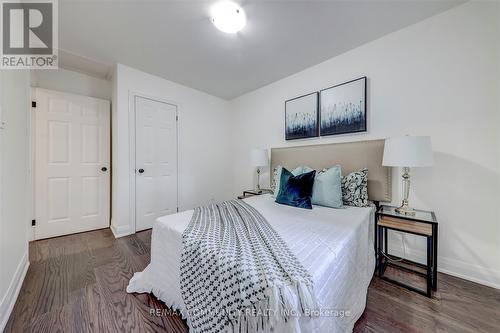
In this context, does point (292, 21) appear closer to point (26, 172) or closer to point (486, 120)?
point (486, 120)

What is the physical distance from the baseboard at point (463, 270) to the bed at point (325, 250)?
526 mm

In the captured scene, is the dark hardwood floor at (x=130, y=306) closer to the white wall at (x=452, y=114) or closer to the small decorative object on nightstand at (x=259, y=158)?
the white wall at (x=452, y=114)

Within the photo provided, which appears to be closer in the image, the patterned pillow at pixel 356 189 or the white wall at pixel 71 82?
the patterned pillow at pixel 356 189

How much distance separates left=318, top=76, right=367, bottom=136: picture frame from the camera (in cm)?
217

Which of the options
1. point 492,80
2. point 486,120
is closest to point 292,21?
point 492,80

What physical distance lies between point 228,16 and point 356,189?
6.97 ft

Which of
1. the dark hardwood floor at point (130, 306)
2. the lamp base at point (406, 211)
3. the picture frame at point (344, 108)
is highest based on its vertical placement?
the picture frame at point (344, 108)

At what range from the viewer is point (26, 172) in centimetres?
182

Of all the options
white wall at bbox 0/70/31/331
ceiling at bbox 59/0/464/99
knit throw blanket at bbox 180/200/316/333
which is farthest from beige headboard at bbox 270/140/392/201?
white wall at bbox 0/70/31/331

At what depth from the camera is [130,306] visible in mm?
1347

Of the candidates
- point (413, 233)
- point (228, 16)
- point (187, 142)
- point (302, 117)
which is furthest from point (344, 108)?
point (187, 142)

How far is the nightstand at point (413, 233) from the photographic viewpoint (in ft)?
4.66

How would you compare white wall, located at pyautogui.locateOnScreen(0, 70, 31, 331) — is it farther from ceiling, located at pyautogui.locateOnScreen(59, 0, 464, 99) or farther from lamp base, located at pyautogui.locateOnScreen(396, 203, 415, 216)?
lamp base, located at pyautogui.locateOnScreen(396, 203, 415, 216)

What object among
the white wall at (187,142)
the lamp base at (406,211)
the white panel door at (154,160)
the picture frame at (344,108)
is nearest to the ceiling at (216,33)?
the white wall at (187,142)
